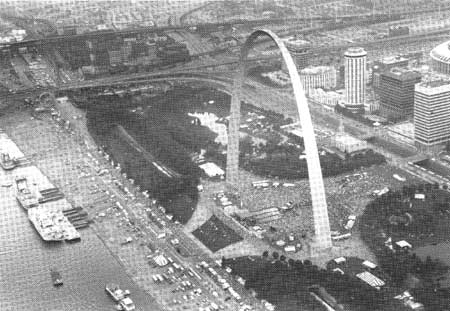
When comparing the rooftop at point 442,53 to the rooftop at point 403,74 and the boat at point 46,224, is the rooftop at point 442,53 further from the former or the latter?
the boat at point 46,224

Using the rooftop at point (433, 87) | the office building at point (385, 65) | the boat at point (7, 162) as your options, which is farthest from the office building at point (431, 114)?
the boat at point (7, 162)

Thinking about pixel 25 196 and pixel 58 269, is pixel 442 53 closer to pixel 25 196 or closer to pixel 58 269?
pixel 25 196

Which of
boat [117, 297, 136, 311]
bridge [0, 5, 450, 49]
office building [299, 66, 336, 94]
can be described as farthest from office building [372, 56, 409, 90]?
boat [117, 297, 136, 311]

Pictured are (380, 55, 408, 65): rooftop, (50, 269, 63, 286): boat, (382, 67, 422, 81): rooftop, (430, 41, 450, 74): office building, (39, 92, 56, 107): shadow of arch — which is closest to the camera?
(50, 269, 63, 286): boat

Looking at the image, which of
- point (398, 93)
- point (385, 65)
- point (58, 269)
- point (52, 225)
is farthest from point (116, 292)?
point (385, 65)

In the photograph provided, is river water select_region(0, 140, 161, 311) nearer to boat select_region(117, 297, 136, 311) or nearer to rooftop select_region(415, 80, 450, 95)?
boat select_region(117, 297, 136, 311)

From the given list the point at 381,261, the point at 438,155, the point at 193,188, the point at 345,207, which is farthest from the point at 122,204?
the point at 438,155
